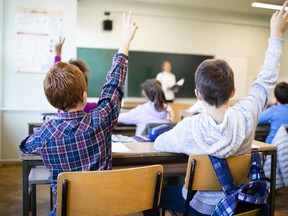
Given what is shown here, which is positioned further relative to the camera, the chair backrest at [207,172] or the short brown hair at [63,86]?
the chair backrest at [207,172]

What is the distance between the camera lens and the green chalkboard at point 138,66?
6.52 meters

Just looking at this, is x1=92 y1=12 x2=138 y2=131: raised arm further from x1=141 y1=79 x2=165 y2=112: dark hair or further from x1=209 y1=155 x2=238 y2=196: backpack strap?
x1=141 y1=79 x2=165 y2=112: dark hair

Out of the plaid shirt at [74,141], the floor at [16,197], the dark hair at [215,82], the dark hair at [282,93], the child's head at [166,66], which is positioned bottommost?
the floor at [16,197]

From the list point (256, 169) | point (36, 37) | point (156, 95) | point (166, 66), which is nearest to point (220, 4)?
point (166, 66)

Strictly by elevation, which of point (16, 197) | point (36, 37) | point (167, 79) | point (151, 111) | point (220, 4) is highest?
point (220, 4)

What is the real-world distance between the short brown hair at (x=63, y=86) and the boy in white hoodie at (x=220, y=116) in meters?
0.52

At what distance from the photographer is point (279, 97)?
123 inches

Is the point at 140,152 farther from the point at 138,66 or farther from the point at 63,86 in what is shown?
the point at 138,66

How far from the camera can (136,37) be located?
6.84 m

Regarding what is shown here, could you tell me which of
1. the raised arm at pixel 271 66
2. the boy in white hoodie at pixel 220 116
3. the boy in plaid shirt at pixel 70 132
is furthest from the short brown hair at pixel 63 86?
the raised arm at pixel 271 66

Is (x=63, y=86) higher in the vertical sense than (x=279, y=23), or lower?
Result: lower

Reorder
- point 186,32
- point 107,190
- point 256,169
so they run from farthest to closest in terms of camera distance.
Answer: point 186,32 < point 256,169 < point 107,190

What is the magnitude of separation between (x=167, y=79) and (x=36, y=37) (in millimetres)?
3541

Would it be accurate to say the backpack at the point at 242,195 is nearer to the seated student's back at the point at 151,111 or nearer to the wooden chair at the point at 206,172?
the wooden chair at the point at 206,172
